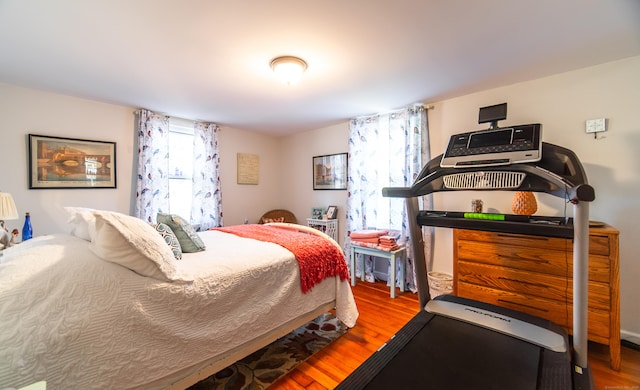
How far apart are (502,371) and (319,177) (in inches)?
135

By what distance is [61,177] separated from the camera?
2.69m

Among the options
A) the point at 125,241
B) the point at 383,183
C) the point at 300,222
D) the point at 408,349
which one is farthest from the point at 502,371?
the point at 300,222

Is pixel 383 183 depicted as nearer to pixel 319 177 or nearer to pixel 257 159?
pixel 319 177

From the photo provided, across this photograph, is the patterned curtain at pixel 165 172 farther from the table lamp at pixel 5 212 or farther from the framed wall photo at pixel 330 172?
the framed wall photo at pixel 330 172

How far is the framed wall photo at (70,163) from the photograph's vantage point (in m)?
2.56

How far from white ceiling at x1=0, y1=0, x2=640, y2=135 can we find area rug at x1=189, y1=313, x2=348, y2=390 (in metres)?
2.33

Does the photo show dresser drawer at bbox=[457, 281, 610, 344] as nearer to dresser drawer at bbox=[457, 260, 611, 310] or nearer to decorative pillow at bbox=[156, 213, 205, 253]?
dresser drawer at bbox=[457, 260, 611, 310]

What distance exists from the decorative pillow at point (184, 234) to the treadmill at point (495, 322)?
4.59 ft

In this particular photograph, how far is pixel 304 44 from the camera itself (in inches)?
71.3

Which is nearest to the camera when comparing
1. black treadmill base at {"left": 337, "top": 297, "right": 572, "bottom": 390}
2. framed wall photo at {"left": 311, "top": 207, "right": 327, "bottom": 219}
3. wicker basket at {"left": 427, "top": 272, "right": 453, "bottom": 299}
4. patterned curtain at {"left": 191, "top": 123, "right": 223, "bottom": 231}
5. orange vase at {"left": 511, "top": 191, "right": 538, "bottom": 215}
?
black treadmill base at {"left": 337, "top": 297, "right": 572, "bottom": 390}

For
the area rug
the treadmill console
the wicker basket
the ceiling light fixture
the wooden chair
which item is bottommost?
the area rug

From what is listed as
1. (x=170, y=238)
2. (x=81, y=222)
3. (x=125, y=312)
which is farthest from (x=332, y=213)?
(x=125, y=312)

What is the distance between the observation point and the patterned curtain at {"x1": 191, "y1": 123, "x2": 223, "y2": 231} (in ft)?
12.0

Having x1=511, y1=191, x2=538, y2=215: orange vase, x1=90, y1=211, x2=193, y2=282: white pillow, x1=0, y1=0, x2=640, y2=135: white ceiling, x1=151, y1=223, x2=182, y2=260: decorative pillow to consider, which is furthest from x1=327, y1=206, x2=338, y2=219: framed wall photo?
x1=90, y1=211, x2=193, y2=282: white pillow
